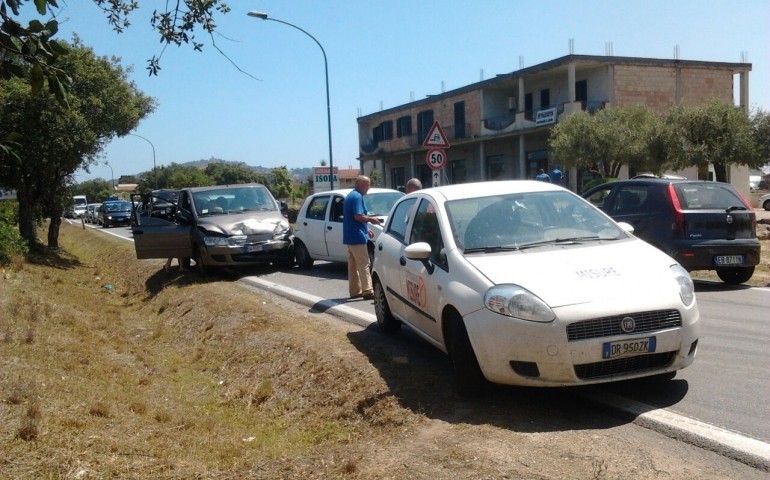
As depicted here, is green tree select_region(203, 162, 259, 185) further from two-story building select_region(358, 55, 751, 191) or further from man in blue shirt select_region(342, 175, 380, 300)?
man in blue shirt select_region(342, 175, 380, 300)

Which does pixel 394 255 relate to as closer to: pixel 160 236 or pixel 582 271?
pixel 582 271

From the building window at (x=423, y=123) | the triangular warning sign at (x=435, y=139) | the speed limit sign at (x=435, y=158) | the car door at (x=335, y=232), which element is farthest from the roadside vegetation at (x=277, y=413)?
the building window at (x=423, y=123)

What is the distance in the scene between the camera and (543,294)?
4965mm

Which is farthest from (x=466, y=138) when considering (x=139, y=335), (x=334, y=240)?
(x=139, y=335)

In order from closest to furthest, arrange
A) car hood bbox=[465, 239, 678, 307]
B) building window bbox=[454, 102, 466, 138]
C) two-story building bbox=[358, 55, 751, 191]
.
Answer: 1. car hood bbox=[465, 239, 678, 307]
2. two-story building bbox=[358, 55, 751, 191]
3. building window bbox=[454, 102, 466, 138]

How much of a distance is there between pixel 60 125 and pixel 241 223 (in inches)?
304

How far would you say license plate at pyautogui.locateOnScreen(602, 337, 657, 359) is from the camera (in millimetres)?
4844

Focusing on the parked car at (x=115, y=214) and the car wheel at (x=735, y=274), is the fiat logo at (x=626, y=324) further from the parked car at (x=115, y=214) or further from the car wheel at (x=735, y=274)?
the parked car at (x=115, y=214)

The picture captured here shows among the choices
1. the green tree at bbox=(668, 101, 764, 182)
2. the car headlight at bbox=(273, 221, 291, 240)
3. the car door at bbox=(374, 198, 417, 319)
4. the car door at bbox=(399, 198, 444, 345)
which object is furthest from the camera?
the green tree at bbox=(668, 101, 764, 182)

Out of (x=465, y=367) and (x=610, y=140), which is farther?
(x=610, y=140)

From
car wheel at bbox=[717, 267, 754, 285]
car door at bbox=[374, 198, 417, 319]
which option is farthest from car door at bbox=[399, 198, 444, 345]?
car wheel at bbox=[717, 267, 754, 285]

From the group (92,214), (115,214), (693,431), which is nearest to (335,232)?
(693,431)

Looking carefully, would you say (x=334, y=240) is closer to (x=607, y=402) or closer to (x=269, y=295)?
(x=269, y=295)

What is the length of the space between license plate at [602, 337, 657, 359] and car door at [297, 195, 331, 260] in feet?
32.2
